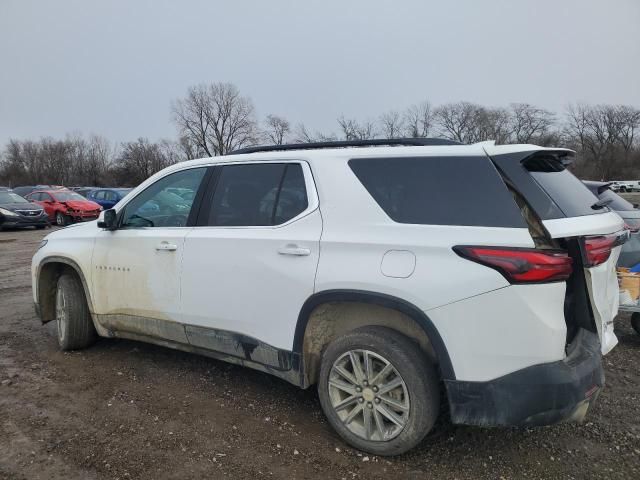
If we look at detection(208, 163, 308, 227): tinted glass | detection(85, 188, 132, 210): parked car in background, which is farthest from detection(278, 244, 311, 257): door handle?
detection(85, 188, 132, 210): parked car in background

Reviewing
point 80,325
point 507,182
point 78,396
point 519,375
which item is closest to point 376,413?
point 519,375

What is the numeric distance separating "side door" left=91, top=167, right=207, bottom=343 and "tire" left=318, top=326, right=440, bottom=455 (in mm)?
A: 1393

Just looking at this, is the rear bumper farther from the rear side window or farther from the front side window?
the front side window

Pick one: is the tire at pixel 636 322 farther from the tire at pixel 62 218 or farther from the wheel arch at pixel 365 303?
the tire at pixel 62 218

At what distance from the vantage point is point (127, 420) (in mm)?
3215

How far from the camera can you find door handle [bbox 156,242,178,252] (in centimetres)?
355

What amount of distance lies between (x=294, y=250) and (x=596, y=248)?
1.70 metres

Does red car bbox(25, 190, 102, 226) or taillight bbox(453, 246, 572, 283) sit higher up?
taillight bbox(453, 246, 572, 283)

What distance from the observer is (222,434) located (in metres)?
3.05

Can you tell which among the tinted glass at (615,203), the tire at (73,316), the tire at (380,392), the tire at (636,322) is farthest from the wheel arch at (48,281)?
the tinted glass at (615,203)

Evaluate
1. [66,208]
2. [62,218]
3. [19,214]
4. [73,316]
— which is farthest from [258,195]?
[62,218]

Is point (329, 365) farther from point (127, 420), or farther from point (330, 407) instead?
point (127, 420)

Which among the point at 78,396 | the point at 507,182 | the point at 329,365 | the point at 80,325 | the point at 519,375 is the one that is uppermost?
the point at 507,182

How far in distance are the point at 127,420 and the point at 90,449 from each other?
14.1 inches
